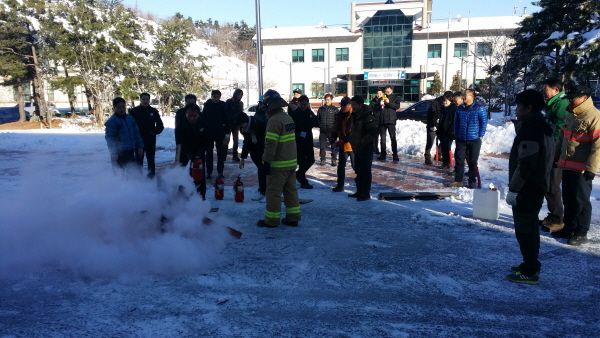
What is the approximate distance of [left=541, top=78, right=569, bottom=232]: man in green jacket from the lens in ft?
19.2

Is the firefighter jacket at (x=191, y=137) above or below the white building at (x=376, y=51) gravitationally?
below

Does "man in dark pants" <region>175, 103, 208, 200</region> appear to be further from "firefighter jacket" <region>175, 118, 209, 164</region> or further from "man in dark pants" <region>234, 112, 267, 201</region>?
"man in dark pants" <region>234, 112, 267, 201</region>

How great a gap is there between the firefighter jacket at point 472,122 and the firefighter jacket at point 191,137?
4.96 metres

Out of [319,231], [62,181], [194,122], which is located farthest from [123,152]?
[319,231]

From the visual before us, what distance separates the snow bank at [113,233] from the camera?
178 inches

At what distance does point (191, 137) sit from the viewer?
6703 mm

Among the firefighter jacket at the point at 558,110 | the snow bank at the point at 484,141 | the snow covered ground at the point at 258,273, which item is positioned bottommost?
the snow covered ground at the point at 258,273

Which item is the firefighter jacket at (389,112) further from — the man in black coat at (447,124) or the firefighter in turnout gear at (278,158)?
the firefighter in turnout gear at (278,158)

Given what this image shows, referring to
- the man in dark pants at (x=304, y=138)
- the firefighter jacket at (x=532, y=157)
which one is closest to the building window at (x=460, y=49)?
the man in dark pants at (x=304, y=138)

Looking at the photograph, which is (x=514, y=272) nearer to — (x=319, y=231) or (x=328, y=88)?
(x=319, y=231)

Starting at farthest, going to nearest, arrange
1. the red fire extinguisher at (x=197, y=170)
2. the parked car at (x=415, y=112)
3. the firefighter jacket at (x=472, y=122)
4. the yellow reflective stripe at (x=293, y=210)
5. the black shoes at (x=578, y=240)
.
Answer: the parked car at (x=415, y=112) < the firefighter jacket at (x=472, y=122) < the red fire extinguisher at (x=197, y=170) < the yellow reflective stripe at (x=293, y=210) < the black shoes at (x=578, y=240)

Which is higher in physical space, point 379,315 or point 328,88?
point 328,88

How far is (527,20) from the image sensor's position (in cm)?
2933

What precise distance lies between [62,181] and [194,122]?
→ 4701 millimetres
